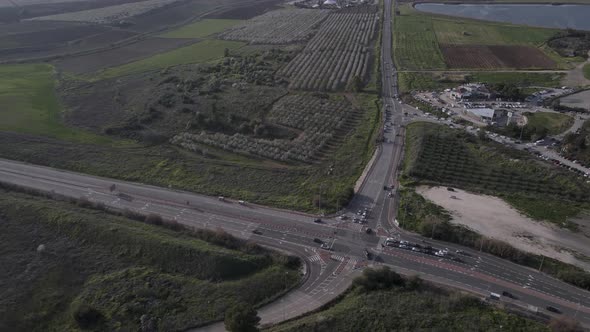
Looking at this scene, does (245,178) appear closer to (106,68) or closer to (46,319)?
(46,319)

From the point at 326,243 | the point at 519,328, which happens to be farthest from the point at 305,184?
the point at 519,328

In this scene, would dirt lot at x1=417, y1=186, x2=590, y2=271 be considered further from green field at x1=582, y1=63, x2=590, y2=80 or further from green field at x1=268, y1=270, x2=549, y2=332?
green field at x1=582, y1=63, x2=590, y2=80

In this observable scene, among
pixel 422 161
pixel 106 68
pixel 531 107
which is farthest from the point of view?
pixel 106 68

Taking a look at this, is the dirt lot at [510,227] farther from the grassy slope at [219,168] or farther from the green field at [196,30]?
the green field at [196,30]

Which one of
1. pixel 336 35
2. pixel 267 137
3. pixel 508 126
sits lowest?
pixel 267 137

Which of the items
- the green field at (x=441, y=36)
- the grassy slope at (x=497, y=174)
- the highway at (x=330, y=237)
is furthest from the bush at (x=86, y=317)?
the green field at (x=441, y=36)

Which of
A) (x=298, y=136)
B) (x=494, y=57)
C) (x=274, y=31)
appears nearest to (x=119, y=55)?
(x=274, y=31)
